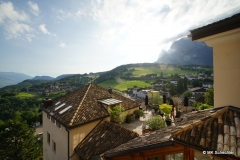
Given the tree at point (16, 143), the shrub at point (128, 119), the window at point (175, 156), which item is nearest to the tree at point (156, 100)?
the shrub at point (128, 119)

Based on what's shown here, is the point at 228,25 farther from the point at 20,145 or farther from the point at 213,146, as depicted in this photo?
the point at 20,145

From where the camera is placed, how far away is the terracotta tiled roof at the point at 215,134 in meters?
2.02

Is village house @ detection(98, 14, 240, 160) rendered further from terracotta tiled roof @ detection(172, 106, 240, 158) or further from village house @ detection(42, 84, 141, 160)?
village house @ detection(42, 84, 141, 160)

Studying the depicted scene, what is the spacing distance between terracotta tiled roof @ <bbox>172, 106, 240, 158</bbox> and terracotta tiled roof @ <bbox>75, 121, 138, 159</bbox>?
7.19 meters

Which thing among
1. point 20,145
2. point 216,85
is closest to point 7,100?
point 20,145

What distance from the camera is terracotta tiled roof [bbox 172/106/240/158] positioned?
2.02 m

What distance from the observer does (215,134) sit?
2256 millimetres

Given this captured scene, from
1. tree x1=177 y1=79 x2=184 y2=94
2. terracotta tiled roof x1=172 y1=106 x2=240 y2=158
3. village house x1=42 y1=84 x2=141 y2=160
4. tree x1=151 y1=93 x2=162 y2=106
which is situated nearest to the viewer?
terracotta tiled roof x1=172 y1=106 x2=240 y2=158

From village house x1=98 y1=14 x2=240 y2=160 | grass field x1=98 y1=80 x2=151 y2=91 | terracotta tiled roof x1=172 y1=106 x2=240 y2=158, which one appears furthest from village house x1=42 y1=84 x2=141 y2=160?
grass field x1=98 y1=80 x2=151 y2=91

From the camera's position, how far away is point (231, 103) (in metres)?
3.27

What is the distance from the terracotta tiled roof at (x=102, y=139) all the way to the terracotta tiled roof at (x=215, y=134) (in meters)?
7.19

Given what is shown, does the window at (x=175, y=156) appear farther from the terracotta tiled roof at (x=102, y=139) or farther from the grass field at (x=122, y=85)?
the grass field at (x=122, y=85)

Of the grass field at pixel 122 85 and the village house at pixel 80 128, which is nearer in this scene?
the village house at pixel 80 128

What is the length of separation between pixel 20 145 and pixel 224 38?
2942 cm
